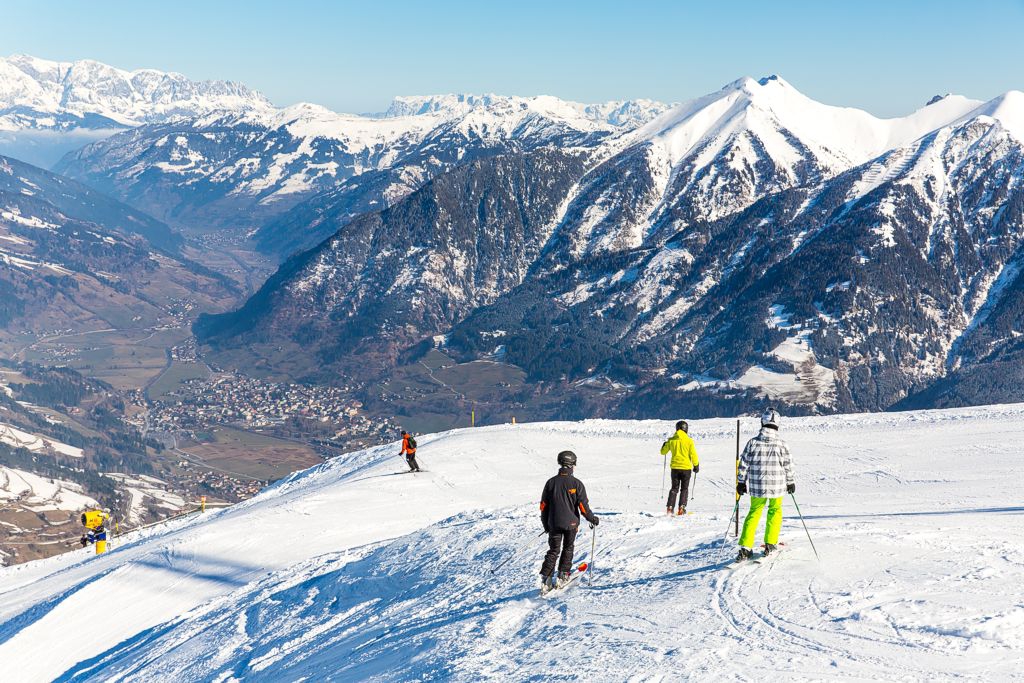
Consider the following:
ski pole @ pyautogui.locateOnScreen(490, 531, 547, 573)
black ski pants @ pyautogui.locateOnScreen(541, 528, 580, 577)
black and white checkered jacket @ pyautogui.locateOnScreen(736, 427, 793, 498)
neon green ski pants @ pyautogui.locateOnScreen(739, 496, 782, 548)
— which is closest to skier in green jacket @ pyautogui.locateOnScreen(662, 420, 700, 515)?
ski pole @ pyautogui.locateOnScreen(490, 531, 547, 573)

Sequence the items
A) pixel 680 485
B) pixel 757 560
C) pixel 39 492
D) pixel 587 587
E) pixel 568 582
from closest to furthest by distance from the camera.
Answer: pixel 757 560, pixel 587 587, pixel 568 582, pixel 680 485, pixel 39 492

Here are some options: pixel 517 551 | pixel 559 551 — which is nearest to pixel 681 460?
pixel 517 551

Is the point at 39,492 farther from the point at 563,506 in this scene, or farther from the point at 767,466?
the point at 767,466

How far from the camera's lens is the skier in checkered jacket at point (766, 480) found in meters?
15.7

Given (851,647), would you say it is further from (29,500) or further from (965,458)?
(29,500)

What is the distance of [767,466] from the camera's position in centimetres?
1572

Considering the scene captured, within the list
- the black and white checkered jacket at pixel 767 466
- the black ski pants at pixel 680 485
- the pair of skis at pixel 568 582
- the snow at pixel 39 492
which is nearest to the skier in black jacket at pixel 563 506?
the pair of skis at pixel 568 582

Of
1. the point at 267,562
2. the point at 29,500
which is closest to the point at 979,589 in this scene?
the point at 267,562

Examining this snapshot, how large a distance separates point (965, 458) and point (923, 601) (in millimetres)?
21639

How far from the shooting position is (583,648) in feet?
44.2

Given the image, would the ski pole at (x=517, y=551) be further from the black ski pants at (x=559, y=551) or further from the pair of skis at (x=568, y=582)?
the black ski pants at (x=559, y=551)

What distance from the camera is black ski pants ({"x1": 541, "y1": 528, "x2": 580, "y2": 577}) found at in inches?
633

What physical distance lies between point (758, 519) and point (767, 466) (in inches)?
37.4

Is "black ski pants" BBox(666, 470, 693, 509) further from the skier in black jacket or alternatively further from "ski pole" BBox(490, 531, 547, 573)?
the skier in black jacket
